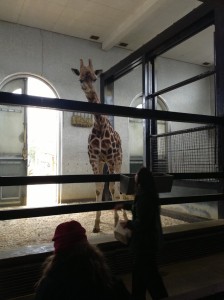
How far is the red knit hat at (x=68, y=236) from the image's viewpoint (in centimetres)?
103

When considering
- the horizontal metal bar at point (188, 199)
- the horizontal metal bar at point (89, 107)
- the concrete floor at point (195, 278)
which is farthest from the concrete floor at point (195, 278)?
the horizontal metal bar at point (89, 107)

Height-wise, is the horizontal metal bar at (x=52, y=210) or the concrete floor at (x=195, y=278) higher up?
the horizontal metal bar at (x=52, y=210)

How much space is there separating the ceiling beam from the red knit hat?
4.76m

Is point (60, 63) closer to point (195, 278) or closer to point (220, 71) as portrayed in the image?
point (220, 71)

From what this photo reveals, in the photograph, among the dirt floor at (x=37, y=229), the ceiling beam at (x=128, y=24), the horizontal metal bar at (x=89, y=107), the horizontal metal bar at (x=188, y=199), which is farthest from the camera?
the ceiling beam at (x=128, y=24)

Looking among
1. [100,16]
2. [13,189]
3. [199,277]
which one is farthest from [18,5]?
[199,277]

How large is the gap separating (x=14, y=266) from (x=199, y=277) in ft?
4.11

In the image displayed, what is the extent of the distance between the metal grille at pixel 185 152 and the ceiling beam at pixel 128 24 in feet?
7.78

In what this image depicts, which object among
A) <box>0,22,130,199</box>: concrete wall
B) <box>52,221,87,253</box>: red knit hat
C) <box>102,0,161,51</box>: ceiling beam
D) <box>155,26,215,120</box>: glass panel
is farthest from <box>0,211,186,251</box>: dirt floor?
<box>155,26,215,120</box>: glass panel

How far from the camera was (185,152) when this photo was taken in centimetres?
418

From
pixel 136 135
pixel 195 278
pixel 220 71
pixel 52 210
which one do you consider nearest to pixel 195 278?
pixel 195 278

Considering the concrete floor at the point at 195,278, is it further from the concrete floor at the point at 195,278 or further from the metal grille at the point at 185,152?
the metal grille at the point at 185,152

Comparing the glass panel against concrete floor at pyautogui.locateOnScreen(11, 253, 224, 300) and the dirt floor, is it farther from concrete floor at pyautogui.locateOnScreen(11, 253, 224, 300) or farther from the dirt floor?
concrete floor at pyautogui.locateOnScreen(11, 253, 224, 300)

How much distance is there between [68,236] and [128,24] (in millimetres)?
5415
